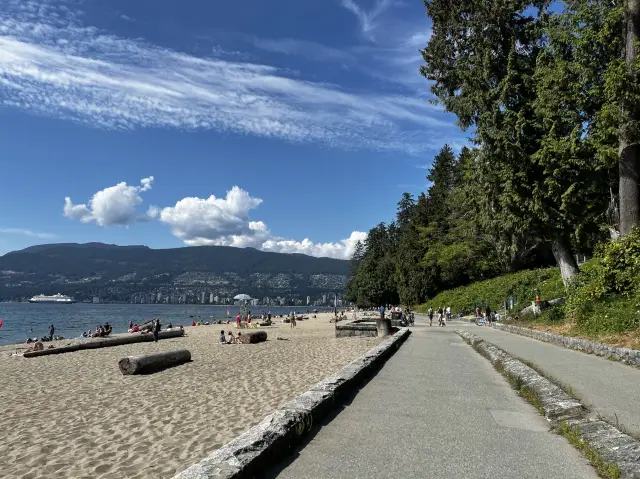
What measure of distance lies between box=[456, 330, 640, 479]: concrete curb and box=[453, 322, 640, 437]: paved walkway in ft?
1.12

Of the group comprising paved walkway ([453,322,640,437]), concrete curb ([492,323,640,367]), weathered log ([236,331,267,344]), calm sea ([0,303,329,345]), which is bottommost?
calm sea ([0,303,329,345])

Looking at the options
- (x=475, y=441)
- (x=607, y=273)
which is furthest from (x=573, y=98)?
(x=475, y=441)

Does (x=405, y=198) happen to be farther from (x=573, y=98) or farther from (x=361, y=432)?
(x=361, y=432)

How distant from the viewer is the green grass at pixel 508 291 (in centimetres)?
2942

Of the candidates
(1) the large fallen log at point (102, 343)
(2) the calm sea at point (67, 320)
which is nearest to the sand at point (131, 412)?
(1) the large fallen log at point (102, 343)

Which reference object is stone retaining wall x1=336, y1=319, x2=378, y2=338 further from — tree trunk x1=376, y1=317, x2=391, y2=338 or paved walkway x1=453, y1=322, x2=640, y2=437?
paved walkway x1=453, y1=322, x2=640, y2=437

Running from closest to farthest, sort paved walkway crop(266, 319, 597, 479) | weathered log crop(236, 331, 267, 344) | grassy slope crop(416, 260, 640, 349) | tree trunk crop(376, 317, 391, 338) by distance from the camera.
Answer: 1. paved walkway crop(266, 319, 597, 479)
2. grassy slope crop(416, 260, 640, 349)
3. weathered log crop(236, 331, 267, 344)
4. tree trunk crop(376, 317, 391, 338)

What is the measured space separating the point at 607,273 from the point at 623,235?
1309 millimetres

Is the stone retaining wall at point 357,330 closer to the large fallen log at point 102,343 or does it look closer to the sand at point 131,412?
the sand at point 131,412

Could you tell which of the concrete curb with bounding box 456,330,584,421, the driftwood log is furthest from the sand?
the concrete curb with bounding box 456,330,584,421

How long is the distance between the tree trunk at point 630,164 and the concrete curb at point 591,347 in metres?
4.11

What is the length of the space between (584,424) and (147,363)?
1094 centimetres

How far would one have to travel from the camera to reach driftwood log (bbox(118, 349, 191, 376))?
41.3 ft

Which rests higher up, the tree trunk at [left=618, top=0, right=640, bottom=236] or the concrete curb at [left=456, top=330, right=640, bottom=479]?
the tree trunk at [left=618, top=0, right=640, bottom=236]
